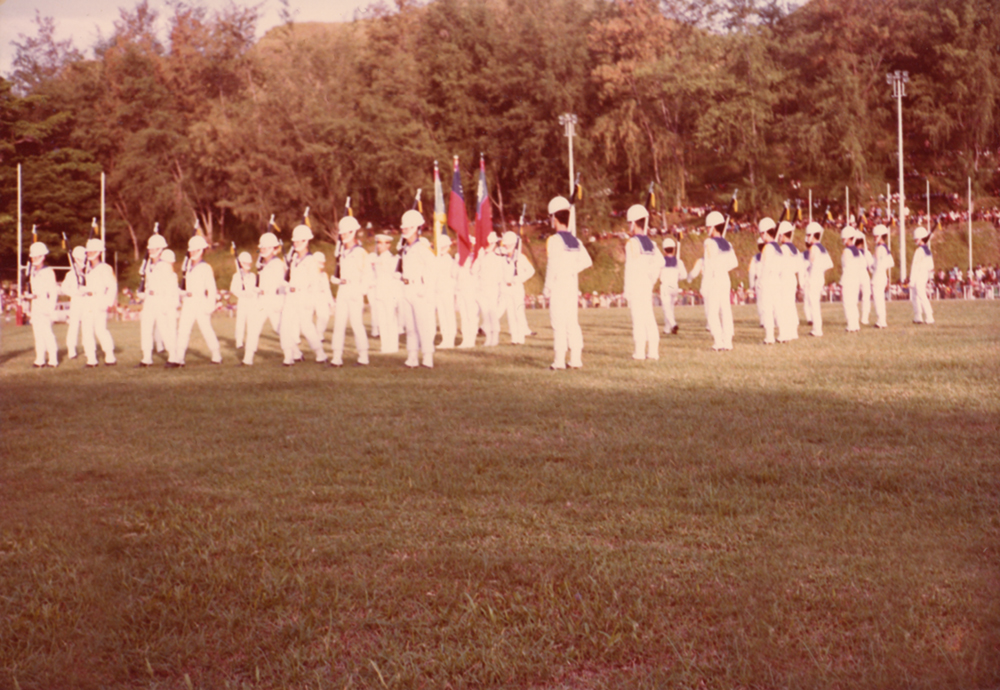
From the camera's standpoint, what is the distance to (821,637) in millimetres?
3975

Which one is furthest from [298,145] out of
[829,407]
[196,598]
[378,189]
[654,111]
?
[196,598]

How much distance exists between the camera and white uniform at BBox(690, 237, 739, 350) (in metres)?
18.5

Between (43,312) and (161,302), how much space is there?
2715mm

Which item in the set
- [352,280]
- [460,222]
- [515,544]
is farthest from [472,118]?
[515,544]

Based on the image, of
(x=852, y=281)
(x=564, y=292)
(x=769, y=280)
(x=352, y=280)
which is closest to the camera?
(x=564, y=292)

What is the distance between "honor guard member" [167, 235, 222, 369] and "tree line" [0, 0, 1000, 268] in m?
32.2

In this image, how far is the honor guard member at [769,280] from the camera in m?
19.9

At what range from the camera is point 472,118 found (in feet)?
213

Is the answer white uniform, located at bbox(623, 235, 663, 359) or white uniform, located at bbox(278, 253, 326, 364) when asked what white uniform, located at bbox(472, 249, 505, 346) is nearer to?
white uniform, located at bbox(278, 253, 326, 364)

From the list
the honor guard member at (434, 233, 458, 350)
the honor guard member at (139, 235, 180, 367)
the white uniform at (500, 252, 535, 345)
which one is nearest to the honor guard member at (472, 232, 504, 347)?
the white uniform at (500, 252, 535, 345)

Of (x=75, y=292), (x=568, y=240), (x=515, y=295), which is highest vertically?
(x=568, y=240)

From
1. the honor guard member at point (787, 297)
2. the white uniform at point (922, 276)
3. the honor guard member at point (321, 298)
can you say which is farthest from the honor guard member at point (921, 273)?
the honor guard member at point (321, 298)

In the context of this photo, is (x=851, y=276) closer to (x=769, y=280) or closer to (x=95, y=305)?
(x=769, y=280)

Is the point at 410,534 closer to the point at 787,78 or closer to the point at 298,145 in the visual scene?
the point at 787,78
